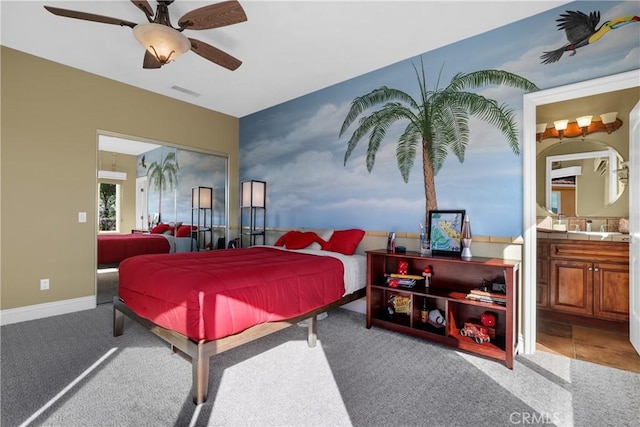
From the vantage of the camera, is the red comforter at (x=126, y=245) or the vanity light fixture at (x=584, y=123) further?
the red comforter at (x=126, y=245)

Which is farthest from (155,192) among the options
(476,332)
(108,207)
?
(476,332)

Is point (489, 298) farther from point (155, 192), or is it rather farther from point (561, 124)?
point (155, 192)

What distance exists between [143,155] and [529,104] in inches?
190

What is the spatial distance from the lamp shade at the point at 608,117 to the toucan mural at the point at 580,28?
1520 mm

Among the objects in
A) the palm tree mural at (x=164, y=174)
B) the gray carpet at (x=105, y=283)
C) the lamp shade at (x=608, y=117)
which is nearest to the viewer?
the lamp shade at (x=608, y=117)

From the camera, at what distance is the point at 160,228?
4.77 m

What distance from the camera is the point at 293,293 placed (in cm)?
251

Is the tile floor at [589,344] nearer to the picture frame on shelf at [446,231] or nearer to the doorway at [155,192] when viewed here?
the picture frame on shelf at [446,231]

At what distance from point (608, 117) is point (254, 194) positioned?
4.65 m

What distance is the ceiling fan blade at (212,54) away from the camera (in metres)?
2.56

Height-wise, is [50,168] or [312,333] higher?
[50,168]

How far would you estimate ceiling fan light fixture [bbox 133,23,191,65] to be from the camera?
218 cm

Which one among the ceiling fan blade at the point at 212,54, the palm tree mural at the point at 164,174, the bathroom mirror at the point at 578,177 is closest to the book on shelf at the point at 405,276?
the bathroom mirror at the point at 578,177

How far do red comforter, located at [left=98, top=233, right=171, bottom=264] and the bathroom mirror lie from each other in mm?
5419
